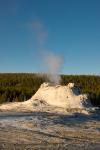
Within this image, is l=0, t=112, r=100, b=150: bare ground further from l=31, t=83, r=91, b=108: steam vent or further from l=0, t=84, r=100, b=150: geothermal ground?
l=31, t=83, r=91, b=108: steam vent

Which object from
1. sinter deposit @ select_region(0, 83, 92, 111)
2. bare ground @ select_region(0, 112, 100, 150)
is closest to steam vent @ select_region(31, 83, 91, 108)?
sinter deposit @ select_region(0, 83, 92, 111)

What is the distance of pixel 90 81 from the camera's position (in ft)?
350

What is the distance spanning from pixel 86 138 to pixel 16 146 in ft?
12.7

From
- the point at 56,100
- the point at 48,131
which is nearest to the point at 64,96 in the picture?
the point at 56,100

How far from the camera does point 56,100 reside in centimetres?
2717

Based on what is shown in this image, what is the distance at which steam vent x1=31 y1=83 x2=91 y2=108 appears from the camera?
26125 mm

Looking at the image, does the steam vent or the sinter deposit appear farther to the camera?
the steam vent

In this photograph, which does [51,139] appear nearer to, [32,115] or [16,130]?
[16,130]

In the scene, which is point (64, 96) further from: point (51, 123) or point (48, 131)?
point (48, 131)

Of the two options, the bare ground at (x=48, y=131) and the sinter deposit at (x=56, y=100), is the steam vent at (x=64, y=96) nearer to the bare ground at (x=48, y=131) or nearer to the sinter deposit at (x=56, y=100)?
the sinter deposit at (x=56, y=100)

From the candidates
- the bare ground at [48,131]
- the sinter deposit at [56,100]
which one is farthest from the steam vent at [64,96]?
the bare ground at [48,131]

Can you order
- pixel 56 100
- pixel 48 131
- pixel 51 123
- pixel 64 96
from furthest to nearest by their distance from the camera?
pixel 56 100 → pixel 64 96 → pixel 51 123 → pixel 48 131

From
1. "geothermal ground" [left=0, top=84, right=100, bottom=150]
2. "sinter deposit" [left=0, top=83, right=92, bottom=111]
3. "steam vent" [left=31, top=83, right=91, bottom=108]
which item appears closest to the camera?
"geothermal ground" [left=0, top=84, right=100, bottom=150]

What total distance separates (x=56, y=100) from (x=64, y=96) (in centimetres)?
65
